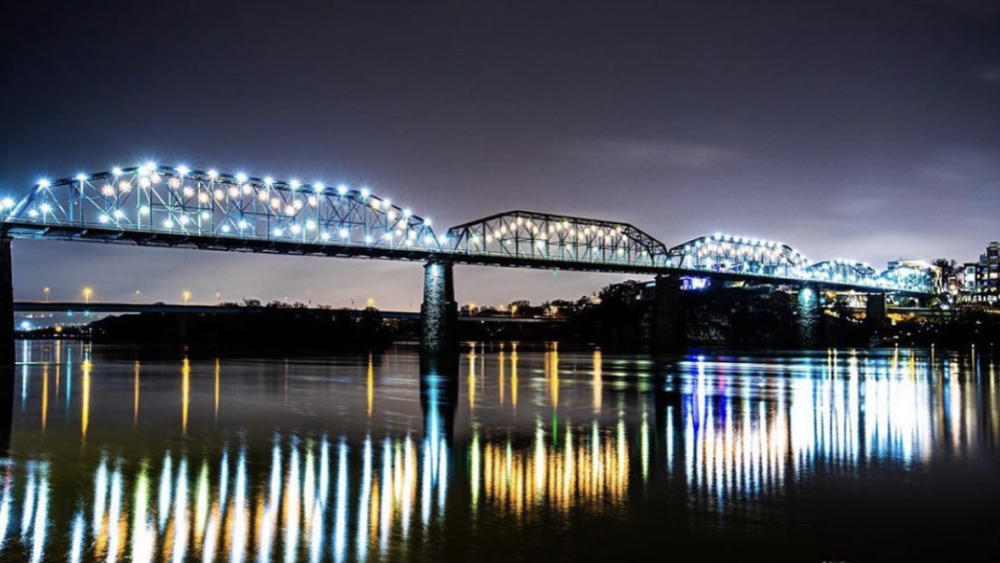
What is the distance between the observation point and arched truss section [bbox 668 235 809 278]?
170125 millimetres

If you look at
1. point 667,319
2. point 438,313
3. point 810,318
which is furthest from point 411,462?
point 810,318

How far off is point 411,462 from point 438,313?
78.0 m

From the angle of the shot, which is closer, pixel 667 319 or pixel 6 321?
pixel 6 321

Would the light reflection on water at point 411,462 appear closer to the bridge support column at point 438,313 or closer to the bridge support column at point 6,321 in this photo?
the bridge support column at point 6,321

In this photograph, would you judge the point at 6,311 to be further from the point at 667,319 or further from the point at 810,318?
the point at 810,318

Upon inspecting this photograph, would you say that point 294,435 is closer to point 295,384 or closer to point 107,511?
point 107,511

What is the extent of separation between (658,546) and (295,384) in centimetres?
3857

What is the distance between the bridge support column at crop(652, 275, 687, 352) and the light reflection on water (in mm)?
90069

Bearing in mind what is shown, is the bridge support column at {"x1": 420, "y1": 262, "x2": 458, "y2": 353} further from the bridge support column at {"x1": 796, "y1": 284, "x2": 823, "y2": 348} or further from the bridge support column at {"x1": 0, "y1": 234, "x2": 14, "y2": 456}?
the bridge support column at {"x1": 796, "y1": 284, "x2": 823, "y2": 348}

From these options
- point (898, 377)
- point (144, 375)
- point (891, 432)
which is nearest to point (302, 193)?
point (144, 375)

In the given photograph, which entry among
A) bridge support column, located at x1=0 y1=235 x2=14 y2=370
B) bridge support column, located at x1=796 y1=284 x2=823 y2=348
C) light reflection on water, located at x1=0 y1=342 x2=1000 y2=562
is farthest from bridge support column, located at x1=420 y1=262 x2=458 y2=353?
bridge support column, located at x1=796 y1=284 x2=823 y2=348

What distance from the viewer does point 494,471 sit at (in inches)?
735

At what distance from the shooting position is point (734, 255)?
18900cm

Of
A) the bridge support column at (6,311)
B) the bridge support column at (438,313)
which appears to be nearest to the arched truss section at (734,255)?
the bridge support column at (438,313)
